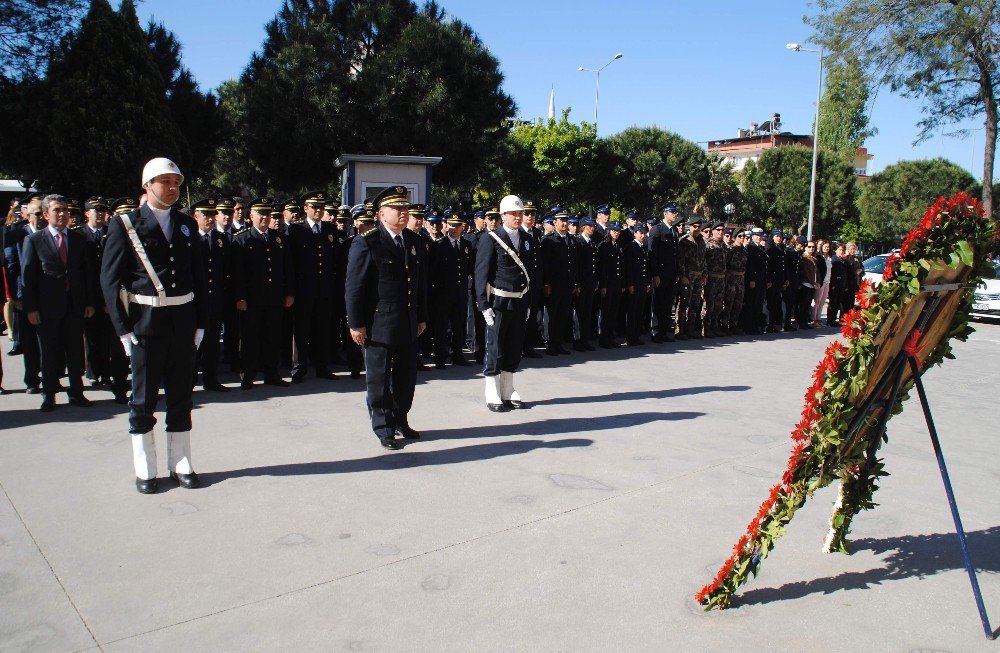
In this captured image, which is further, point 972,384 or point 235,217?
point 972,384

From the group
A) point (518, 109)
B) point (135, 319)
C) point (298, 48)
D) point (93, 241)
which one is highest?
point (298, 48)

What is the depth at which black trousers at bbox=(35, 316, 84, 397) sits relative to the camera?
23.0 ft

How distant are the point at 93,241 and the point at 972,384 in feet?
34.7

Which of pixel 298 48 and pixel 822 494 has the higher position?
pixel 298 48

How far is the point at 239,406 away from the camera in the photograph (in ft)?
24.2

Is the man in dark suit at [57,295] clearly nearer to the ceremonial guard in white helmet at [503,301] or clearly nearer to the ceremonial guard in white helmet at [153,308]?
the ceremonial guard in white helmet at [153,308]

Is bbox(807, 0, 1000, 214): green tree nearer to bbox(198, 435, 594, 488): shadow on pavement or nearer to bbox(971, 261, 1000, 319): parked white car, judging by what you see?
bbox(971, 261, 1000, 319): parked white car

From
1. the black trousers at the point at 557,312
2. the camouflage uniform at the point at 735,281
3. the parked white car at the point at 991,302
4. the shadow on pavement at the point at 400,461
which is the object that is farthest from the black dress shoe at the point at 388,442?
the parked white car at the point at 991,302

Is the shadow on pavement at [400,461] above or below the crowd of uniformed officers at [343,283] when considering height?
below

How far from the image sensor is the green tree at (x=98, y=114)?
18.0m

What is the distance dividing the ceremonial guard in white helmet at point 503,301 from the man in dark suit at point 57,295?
3800 mm

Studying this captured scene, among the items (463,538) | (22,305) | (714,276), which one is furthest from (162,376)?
(714,276)

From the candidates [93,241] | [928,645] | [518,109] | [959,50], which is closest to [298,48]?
[518,109]

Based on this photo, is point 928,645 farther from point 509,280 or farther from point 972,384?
point 972,384
